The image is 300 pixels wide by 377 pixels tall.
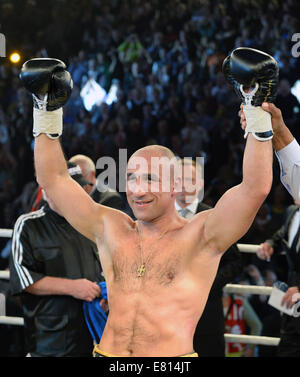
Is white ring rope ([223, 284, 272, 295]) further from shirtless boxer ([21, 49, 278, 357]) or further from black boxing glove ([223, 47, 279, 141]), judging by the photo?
black boxing glove ([223, 47, 279, 141])

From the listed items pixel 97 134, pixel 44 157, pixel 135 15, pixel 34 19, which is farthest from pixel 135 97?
pixel 44 157

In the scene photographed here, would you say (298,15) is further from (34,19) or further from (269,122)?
(269,122)

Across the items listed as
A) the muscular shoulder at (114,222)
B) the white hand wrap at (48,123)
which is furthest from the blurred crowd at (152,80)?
the white hand wrap at (48,123)

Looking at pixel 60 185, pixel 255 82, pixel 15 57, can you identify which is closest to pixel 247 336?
pixel 60 185

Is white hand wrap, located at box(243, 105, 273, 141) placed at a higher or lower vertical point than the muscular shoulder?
higher

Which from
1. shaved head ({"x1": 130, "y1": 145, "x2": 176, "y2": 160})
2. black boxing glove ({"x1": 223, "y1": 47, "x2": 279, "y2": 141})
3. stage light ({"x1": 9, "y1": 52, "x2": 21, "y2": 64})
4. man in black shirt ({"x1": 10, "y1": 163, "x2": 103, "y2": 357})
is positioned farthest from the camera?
stage light ({"x1": 9, "y1": 52, "x2": 21, "y2": 64})

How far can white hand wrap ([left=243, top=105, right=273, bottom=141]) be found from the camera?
1.78 m

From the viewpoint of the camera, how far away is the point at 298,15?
6.53 m

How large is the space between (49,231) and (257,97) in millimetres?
1405

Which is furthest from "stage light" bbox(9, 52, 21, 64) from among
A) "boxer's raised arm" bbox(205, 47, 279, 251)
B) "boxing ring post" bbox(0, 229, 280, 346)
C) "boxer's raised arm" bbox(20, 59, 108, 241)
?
"boxer's raised arm" bbox(205, 47, 279, 251)

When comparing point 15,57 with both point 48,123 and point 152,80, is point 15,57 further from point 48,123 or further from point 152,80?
point 48,123

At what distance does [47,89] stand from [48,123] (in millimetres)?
113

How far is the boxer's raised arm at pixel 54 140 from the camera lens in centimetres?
198

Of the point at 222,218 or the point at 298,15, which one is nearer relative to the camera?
the point at 222,218
